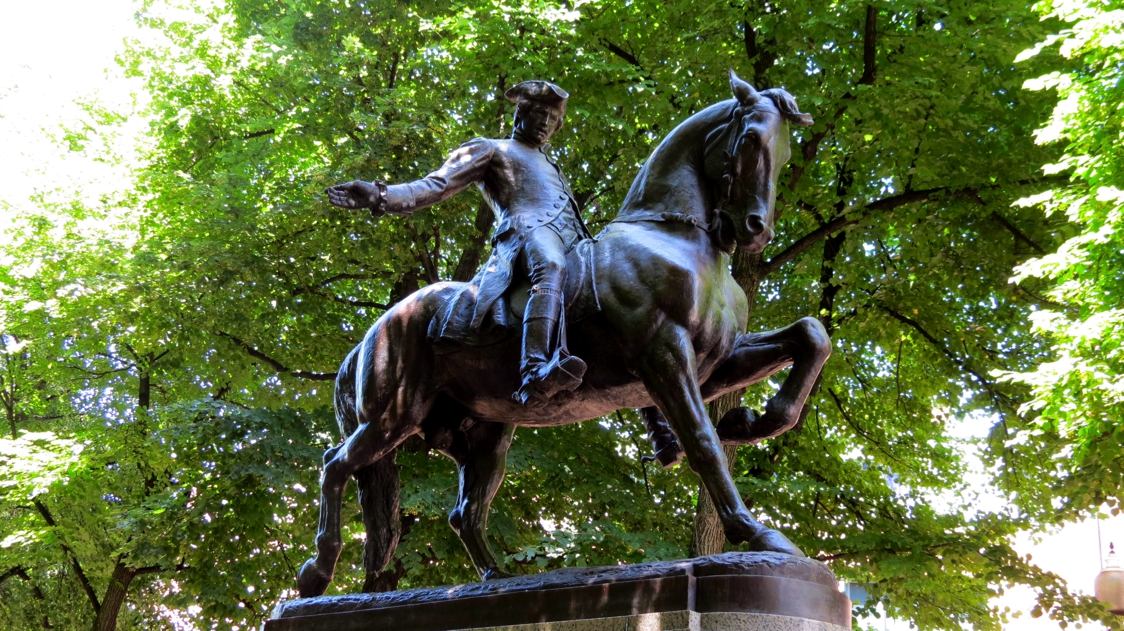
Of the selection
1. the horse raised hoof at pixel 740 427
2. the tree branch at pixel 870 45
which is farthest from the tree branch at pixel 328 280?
the horse raised hoof at pixel 740 427

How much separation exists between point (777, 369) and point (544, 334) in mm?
1186

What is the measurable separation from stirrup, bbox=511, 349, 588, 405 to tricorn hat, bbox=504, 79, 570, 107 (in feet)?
6.28

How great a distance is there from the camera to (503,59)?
11.9m

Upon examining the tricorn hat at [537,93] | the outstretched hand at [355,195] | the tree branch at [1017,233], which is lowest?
the outstretched hand at [355,195]

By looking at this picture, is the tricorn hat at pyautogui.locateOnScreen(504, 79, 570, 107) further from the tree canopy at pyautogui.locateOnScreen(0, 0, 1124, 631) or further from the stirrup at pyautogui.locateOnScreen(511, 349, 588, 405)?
the tree canopy at pyautogui.locateOnScreen(0, 0, 1124, 631)

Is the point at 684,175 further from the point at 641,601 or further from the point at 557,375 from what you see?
the point at 641,601

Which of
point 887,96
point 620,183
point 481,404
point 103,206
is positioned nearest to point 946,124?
point 887,96

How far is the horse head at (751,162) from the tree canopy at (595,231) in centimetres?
548

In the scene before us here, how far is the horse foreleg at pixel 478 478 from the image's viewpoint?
229 inches

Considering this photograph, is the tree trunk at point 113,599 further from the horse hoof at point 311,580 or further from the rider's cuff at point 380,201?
the rider's cuff at point 380,201

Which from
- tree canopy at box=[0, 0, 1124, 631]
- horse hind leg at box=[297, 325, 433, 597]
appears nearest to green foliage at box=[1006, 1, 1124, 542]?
tree canopy at box=[0, 0, 1124, 631]

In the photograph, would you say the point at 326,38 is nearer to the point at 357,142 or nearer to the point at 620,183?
the point at 357,142

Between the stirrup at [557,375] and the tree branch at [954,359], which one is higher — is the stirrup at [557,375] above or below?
below

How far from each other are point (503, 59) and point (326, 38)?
4676mm
